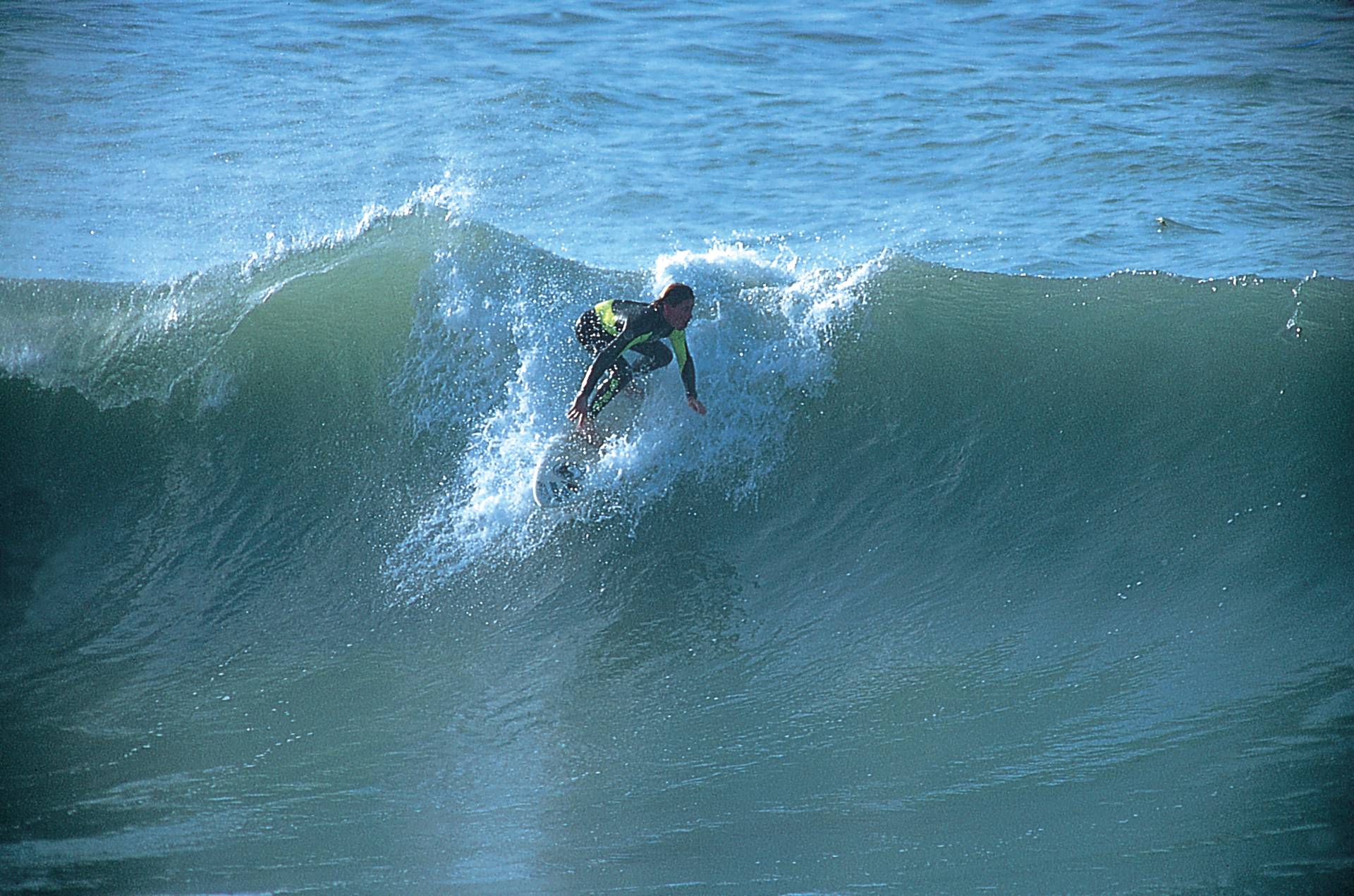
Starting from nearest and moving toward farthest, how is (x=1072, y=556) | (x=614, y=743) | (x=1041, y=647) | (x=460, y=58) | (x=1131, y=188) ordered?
(x=614, y=743) → (x=1041, y=647) → (x=1072, y=556) → (x=1131, y=188) → (x=460, y=58)

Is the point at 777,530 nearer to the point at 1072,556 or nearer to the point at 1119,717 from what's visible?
the point at 1072,556

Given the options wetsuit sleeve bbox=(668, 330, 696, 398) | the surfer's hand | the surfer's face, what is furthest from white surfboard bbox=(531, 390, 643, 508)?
the surfer's face

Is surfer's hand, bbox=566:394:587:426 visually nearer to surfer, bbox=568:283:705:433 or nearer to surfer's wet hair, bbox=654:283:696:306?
surfer, bbox=568:283:705:433

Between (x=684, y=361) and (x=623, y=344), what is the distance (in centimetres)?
38

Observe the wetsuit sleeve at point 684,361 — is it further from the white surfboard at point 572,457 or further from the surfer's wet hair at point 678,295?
the white surfboard at point 572,457

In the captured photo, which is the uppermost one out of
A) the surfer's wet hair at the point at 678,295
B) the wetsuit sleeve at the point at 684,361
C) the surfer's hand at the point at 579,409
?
the surfer's wet hair at the point at 678,295

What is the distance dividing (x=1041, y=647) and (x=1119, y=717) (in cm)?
61

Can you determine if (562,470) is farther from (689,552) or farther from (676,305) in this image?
(676,305)

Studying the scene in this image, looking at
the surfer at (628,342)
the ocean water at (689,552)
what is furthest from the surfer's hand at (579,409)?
the ocean water at (689,552)

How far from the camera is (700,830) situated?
4.42 meters

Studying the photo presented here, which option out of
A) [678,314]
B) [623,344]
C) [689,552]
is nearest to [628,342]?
[623,344]

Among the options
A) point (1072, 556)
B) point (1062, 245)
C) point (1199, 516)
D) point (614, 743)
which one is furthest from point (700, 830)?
point (1062, 245)

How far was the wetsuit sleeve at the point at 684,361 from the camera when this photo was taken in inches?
236

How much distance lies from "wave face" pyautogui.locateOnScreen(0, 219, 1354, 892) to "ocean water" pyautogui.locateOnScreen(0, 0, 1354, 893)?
27 mm
